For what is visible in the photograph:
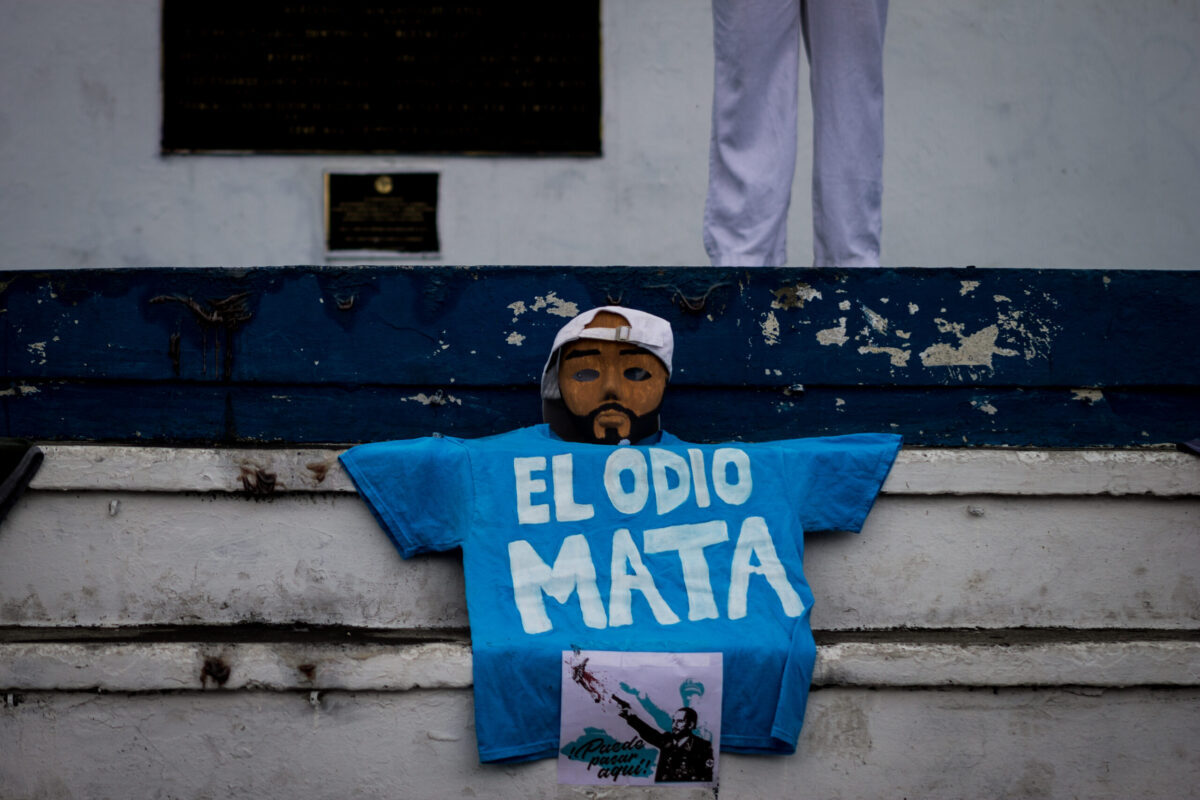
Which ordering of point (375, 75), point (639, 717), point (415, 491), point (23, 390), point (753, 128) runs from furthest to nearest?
point (375, 75), point (753, 128), point (23, 390), point (415, 491), point (639, 717)

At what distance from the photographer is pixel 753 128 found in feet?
9.16

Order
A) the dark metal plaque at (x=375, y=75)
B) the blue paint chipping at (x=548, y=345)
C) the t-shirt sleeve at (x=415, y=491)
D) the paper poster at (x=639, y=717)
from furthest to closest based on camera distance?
the dark metal plaque at (x=375, y=75)
the blue paint chipping at (x=548, y=345)
the t-shirt sleeve at (x=415, y=491)
the paper poster at (x=639, y=717)

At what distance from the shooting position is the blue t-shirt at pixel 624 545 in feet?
7.05

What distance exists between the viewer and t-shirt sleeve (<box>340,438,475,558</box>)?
7.45ft

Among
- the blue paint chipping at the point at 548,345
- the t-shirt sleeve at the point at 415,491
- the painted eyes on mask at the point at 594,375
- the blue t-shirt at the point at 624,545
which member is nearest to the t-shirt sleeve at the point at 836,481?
the blue t-shirt at the point at 624,545

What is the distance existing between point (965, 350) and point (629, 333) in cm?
87

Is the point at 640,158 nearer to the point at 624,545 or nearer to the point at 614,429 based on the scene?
the point at 614,429

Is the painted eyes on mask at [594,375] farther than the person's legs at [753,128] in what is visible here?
No

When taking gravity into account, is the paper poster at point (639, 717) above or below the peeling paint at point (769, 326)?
below

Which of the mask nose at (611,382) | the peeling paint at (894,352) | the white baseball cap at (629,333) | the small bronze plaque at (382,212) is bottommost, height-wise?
the mask nose at (611,382)

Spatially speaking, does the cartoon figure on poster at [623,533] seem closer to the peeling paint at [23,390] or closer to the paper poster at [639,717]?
the paper poster at [639,717]

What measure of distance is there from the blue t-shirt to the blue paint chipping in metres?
0.16

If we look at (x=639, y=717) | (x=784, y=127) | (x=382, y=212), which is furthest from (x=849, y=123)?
(x=382, y=212)

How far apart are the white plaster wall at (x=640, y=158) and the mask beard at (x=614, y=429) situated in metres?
1.93
